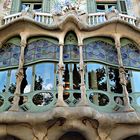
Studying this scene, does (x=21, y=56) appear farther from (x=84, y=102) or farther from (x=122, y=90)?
(x=122, y=90)

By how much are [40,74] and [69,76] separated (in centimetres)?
103

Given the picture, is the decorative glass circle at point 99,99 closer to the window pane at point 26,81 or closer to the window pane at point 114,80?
the window pane at point 114,80

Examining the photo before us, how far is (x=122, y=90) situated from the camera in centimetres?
932

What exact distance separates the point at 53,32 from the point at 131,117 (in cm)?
416

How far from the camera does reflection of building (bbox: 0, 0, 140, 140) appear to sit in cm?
825

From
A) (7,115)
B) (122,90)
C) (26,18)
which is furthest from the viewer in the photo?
(26,18)

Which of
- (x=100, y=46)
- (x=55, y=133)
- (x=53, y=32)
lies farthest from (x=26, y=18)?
(x=55, y=133)

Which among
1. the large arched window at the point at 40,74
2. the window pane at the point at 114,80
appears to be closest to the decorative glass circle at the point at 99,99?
the window pane at the point at 114,80

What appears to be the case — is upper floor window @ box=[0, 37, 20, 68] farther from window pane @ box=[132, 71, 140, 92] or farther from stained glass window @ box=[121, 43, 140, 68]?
window pane @ box=[132, 71, 140, 92]

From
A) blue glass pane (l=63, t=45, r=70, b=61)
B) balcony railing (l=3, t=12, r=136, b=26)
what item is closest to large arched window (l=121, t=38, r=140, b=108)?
balcony railing (l=3, t=12, r=136, b=26)

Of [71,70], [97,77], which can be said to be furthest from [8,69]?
[97,77]

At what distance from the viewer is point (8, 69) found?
9.78 m

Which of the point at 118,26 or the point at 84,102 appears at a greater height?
the point at 118,26

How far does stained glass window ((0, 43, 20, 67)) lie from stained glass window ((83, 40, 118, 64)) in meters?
2.56
